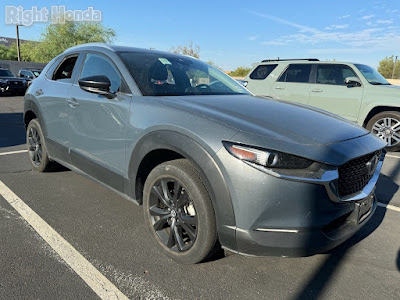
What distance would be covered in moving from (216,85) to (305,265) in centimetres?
198

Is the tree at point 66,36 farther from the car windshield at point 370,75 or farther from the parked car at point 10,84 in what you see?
the car windshield at point 370,75

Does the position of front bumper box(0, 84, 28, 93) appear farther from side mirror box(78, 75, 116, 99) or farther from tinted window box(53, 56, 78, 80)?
side mirror box(78, 75, 116, 99)

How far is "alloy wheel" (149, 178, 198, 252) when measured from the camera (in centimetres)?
231

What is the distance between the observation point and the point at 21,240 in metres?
2.70

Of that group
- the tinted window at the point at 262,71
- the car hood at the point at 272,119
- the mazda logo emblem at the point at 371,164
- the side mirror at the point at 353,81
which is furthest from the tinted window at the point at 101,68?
the tinted window at the point at 262,71

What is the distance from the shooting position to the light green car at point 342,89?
261 inches

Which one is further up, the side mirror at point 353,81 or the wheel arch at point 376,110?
the side mirror at point 353,81

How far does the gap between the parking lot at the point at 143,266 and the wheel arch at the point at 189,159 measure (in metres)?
0.39

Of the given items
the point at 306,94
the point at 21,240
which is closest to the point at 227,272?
the point at 21,240

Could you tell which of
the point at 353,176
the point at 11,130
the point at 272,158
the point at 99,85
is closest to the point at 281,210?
the point at 272,158

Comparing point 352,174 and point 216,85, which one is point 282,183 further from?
point 216,85

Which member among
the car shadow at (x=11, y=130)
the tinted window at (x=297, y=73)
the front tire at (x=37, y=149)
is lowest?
the car shadow at (x=11, y=130)

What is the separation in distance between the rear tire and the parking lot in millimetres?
3750

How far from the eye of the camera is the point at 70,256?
8.20ft
